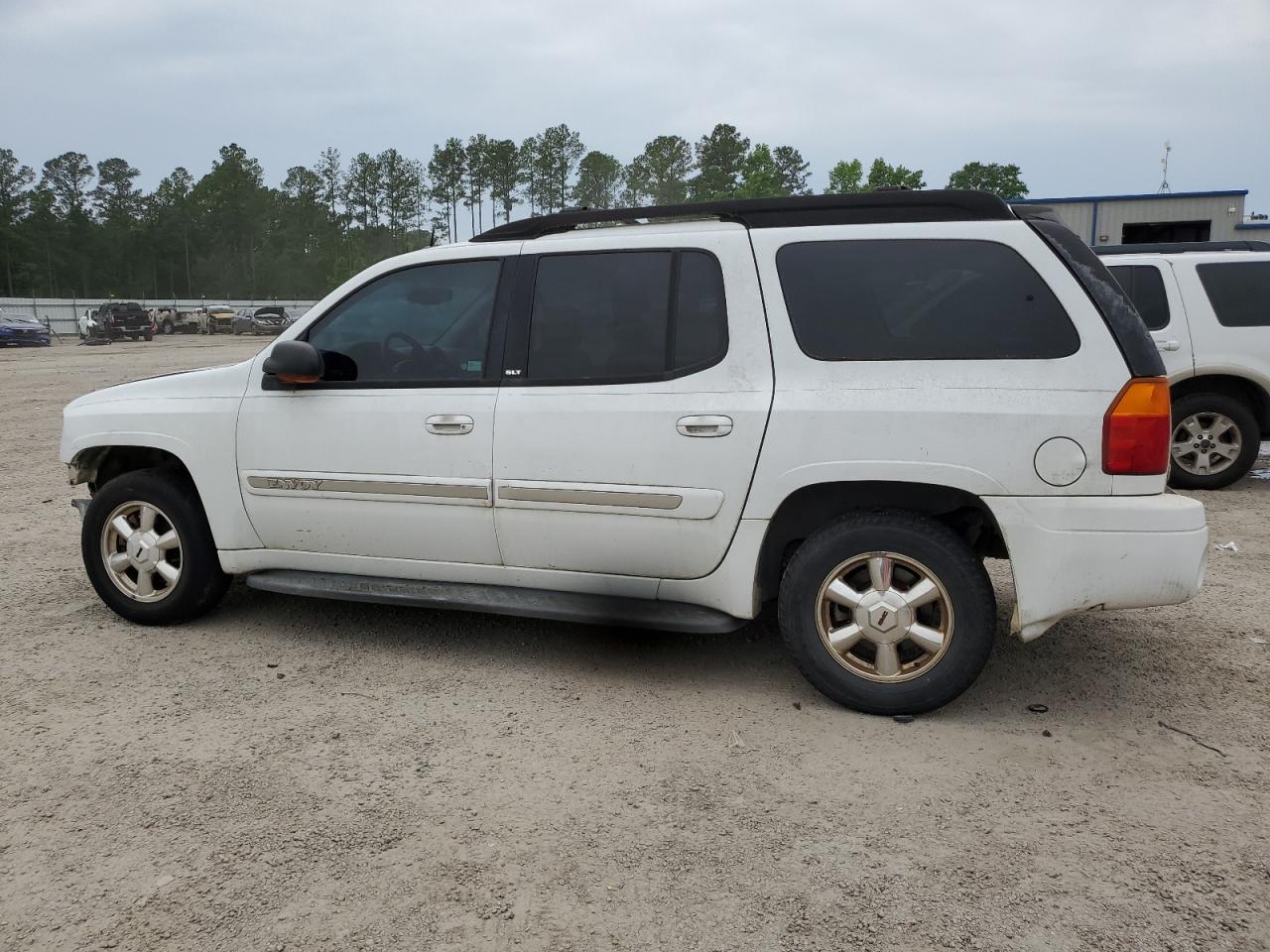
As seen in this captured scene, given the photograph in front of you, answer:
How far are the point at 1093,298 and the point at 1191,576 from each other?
1.04 metres

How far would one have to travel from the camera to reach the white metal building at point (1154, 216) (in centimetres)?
2672

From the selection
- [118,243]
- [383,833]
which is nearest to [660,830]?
[383,833]

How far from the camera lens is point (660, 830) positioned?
3150 mm

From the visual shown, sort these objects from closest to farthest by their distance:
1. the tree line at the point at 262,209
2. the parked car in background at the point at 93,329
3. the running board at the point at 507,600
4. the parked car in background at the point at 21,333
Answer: the running board at the point at 507,600, the parked car in background at the point at 21,333, the parked car in background at the point at 93,329, the tree line at the point at 262,209

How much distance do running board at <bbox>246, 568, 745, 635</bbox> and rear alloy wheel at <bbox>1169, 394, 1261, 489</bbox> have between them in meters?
6.11

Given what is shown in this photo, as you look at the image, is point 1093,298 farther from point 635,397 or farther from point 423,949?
point 423,949

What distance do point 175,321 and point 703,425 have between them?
5826cm

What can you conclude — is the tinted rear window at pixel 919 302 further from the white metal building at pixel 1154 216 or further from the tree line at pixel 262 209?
the tree line at pixel 262 209

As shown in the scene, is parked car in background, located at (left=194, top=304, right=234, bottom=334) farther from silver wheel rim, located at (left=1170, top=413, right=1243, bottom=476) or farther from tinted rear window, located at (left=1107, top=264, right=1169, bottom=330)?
silver wheel rim, located at (left=1170, top=413, right=1243, bottom=476)

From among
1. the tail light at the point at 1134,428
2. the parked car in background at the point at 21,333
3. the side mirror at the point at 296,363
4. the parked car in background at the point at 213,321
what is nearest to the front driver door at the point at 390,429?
the side mirror at the point at 296,363

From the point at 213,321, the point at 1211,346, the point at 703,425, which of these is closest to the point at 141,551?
the point at 703,425

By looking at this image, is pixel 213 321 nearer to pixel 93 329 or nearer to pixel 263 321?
pixel 263 321

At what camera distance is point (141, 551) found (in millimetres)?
5109

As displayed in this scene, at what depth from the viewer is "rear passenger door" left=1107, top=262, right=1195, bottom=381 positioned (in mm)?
8500
